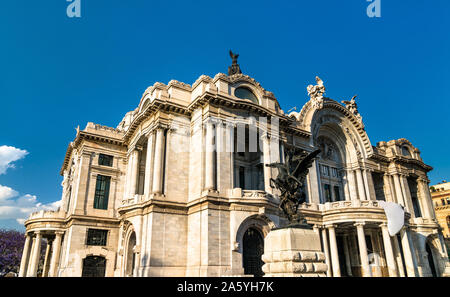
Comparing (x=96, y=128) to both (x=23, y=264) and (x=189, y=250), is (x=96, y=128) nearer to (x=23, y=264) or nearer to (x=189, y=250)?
(x=23, y=264)

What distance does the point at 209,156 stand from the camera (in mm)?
26047

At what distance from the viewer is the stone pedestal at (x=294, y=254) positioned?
11.7 m

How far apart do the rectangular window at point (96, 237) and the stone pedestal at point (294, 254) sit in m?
23.5

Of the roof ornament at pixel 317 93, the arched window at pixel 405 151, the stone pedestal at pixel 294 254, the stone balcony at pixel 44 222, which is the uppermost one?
the roof ornament at pixel 317 93

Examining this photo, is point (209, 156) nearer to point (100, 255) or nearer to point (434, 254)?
point (100, 255)

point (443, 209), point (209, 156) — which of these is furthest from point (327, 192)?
point (443, 209)

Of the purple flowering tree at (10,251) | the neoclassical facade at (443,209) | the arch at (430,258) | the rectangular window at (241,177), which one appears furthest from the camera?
the neoclassical facade at (443,209)

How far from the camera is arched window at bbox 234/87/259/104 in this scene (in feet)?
98.9

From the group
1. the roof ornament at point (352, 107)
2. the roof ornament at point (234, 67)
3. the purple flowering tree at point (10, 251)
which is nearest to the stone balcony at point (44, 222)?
the purple flowering tree at point (10, 251)

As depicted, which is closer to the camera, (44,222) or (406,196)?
(44,222)

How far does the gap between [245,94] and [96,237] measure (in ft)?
67.6

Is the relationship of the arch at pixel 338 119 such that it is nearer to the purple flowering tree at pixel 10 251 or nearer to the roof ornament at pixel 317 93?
the roof ornament at pixel 317 93

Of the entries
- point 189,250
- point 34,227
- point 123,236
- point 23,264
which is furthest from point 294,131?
point 23,264
